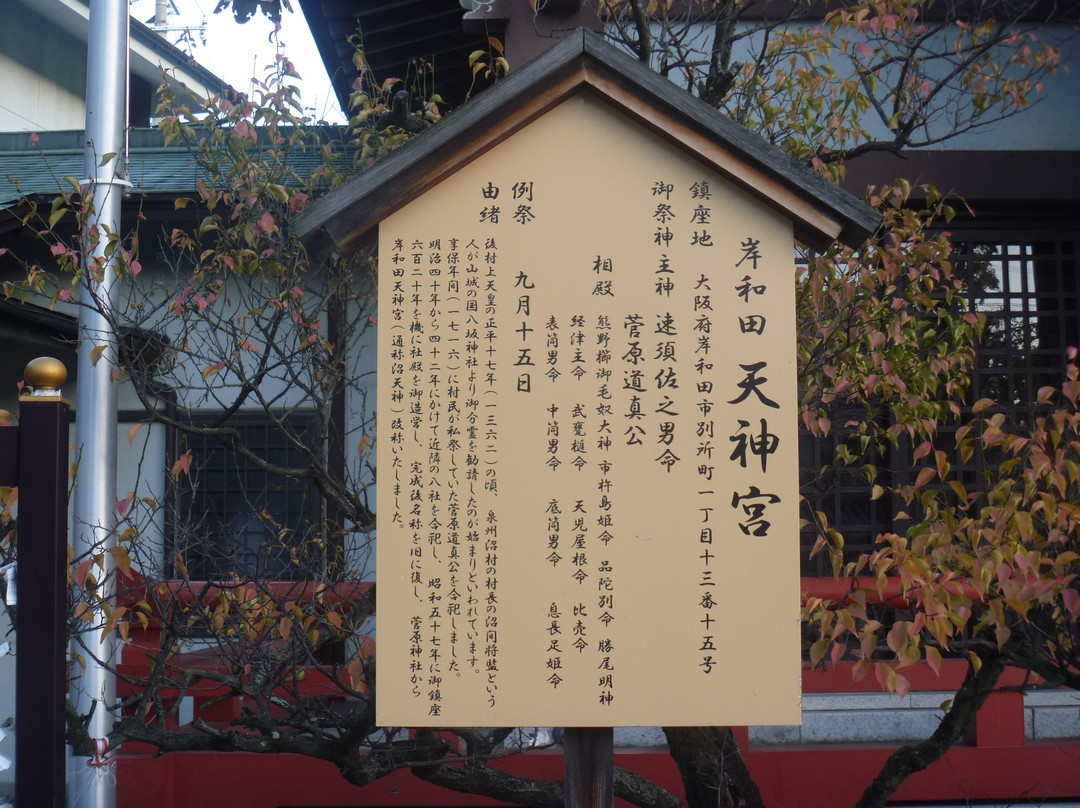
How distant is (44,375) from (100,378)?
2.12m

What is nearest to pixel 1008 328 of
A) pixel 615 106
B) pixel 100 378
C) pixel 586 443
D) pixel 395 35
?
pixel 615 106

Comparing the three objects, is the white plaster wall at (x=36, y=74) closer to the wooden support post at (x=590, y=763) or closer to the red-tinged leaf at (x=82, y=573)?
the red-tinged leaf at (x=82, y=573)

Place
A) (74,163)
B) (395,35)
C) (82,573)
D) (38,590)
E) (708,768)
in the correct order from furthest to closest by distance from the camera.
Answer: (74,163)
(395,35)
(708,768)
(82,573)
(38,590)

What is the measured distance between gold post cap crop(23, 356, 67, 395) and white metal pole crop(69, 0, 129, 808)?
1854mm

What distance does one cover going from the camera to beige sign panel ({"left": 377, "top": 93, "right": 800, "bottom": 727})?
2672mm

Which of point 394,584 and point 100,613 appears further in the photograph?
point 100,613

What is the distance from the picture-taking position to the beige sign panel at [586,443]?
2672 mm

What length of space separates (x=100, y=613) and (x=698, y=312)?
3267 millimetres

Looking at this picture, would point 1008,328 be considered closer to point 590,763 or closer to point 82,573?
point 590,763

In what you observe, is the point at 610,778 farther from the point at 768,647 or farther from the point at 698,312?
the point at 698,312

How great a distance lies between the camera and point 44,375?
8.81 ft

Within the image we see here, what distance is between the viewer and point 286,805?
577cm

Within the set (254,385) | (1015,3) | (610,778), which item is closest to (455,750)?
(610,778)

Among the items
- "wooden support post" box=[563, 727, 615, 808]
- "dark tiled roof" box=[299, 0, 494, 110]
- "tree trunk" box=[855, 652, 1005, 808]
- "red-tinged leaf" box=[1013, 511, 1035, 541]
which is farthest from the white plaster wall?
"red-tinged leaf" box=[1013, 511, 1035, 541]
